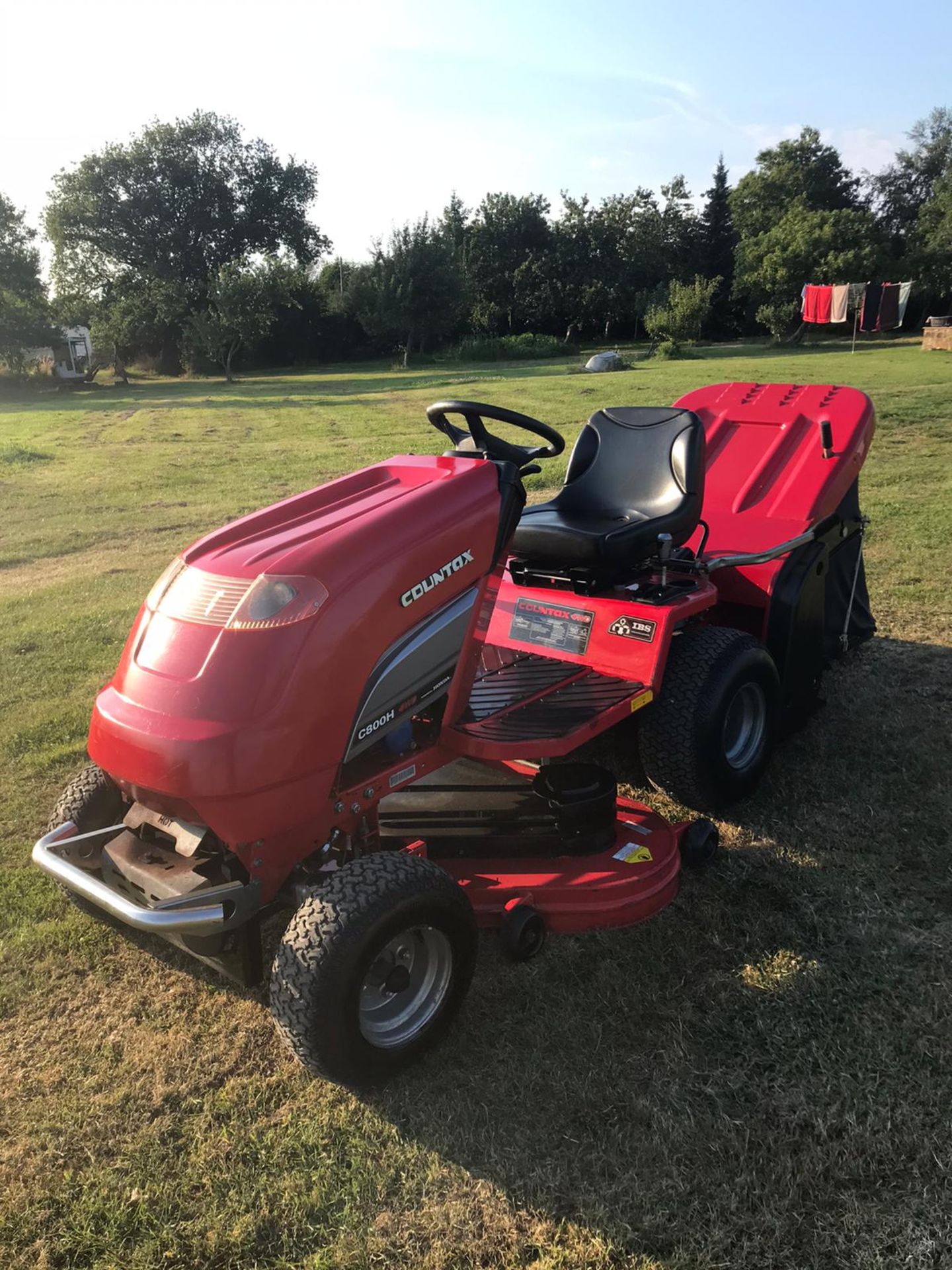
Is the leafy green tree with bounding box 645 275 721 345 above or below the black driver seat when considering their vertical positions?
above

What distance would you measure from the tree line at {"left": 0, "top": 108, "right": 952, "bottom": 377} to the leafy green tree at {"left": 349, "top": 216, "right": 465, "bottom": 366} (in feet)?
0.27

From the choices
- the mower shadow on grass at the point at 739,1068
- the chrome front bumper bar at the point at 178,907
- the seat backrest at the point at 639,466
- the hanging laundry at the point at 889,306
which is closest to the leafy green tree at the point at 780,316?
the hanging laundry at the point at 889,306

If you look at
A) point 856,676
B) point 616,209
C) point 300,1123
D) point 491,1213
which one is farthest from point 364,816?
point 616,209

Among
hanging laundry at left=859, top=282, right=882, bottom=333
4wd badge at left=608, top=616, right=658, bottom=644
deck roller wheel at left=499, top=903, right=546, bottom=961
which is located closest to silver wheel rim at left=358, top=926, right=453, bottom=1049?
deck roller wheel at left=499, top=903, right=546, bottom=961

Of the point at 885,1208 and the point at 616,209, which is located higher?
the point at 616,209

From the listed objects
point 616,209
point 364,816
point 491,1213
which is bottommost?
point 491,1213

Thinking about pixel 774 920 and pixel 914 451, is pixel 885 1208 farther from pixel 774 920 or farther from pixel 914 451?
pixel 914 451

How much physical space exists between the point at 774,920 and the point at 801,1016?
1.38ft

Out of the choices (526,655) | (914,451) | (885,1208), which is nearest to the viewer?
(885,1208)

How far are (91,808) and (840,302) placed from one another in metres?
→ 32.3

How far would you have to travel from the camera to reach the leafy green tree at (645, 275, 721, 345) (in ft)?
113

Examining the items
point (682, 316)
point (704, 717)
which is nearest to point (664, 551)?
point (704, 717)

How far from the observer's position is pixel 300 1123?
2.16 m

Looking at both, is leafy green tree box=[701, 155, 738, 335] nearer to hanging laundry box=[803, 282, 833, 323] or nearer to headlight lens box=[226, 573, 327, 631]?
hanging laundry box=[803, 282, 833, 323]
